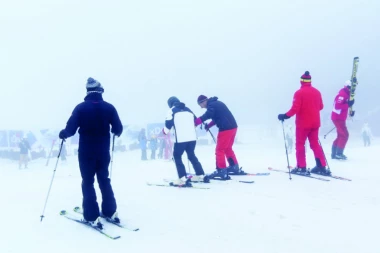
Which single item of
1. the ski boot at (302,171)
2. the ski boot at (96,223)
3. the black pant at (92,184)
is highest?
the black pant at (92,184)

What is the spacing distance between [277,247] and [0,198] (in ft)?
19.7

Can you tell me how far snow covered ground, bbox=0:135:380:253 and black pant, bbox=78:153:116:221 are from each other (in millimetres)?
274

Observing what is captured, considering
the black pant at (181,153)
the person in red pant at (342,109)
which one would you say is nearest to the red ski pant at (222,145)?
the black pant at (181,153)

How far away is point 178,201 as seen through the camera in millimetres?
5793

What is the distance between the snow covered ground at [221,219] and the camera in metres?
3.83

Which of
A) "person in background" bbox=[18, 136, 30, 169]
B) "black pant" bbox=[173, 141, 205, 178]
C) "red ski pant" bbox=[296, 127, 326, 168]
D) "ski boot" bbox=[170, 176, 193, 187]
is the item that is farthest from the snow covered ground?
"person in background" bbox=[18, 136, 30, 169]

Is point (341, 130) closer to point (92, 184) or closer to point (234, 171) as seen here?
point (234, 171)

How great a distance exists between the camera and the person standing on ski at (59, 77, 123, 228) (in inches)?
176

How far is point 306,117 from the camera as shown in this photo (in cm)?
735

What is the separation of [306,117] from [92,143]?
4976 millimetres

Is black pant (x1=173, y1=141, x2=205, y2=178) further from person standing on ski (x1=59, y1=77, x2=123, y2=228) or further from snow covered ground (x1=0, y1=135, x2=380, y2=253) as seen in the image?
person standing on ski (x1=59, y1=77, x2=123, y2=228)

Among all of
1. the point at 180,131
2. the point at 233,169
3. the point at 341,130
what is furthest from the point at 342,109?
the point at 180,131

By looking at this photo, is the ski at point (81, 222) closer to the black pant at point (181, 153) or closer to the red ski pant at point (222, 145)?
the black pant at point (181, 153)

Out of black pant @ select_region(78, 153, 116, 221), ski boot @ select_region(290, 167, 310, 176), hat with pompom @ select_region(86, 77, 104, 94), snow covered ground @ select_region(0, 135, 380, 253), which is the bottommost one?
snow covered ground @ select_region(0, 135, 380, 253)
